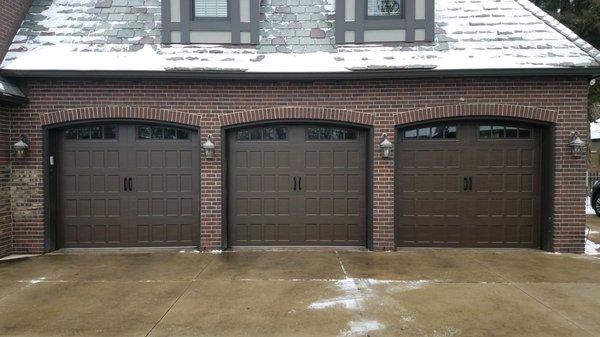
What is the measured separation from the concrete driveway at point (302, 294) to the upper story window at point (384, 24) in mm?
4180

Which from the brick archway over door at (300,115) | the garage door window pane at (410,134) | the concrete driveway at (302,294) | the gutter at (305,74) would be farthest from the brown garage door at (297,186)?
the gutter at (305,74)

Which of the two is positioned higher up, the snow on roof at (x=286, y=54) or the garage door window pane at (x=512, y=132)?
the snow on roof at (x=286, y=54)

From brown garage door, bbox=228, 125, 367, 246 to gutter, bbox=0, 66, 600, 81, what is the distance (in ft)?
3.43

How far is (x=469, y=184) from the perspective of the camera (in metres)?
7.78

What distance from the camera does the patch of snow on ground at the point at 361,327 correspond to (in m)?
4.17

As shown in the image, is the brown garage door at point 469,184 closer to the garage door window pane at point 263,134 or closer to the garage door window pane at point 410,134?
the garage door window pane at point 410,134

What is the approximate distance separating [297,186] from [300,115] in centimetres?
140

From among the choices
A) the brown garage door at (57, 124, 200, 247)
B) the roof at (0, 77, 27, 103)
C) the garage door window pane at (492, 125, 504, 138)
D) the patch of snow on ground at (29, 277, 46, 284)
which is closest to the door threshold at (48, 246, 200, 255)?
the brown garage door at (57, 124, 200, 247)

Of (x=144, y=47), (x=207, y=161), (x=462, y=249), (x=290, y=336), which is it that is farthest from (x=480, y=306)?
(x=144, y=47)

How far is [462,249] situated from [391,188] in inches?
73.2

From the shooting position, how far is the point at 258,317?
15.1ft

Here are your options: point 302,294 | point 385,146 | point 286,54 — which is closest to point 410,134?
point 385,146

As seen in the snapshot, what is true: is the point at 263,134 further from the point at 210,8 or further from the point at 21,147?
the point at 21,147

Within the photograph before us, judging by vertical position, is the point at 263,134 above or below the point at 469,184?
above
